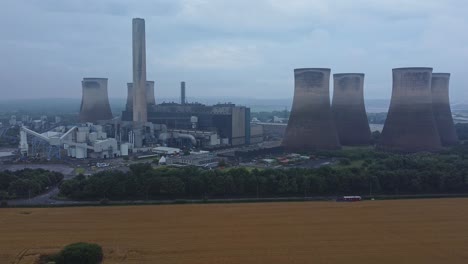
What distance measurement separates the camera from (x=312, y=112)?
16.5 metres

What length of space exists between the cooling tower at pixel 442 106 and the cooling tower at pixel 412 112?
2.55 m

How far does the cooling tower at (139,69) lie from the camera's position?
65.8ft

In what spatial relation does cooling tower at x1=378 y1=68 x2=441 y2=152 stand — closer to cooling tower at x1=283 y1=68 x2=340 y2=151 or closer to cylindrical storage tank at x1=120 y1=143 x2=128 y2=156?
cooling tower at x1=283 y1=68 x2=340 y2=151

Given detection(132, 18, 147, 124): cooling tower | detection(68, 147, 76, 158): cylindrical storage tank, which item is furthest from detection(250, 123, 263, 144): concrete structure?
detection(68, 147, 76, 158): cylindrical storage tank

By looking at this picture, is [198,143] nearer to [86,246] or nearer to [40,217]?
[40,217]

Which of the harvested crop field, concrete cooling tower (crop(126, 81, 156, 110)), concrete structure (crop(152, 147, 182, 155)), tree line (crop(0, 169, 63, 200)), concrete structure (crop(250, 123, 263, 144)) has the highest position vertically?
concrete cooling tower (crop(126, 81, 156, 110))

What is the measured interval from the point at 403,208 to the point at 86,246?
612 cm

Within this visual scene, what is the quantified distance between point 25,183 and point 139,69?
10.9 m

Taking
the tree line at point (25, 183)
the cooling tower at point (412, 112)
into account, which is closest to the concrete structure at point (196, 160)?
the tree line at point (25, 183)

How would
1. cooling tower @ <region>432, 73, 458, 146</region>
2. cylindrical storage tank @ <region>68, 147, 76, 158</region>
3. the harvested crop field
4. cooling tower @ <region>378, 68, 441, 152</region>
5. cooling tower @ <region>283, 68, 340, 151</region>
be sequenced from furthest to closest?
cooling tower @ <region>432, 73, 458, 146</region> → cylindrical storage tank @ <region>68, 147, 76, 158</region> → cooling tower @ <region>283, 68, 340, 151</region> → cooling tower @ <region>378, 68, 441, 152</region> → the harvested crop field

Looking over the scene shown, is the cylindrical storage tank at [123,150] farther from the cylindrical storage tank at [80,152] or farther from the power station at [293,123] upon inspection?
the cylindrical storage tank at [80,152]

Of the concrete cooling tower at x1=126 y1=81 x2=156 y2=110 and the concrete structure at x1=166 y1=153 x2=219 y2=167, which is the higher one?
the concrete cooling tower at x1=126 y1=81 x2=156 y2=110

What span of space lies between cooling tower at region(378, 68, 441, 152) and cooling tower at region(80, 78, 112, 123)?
583 inches

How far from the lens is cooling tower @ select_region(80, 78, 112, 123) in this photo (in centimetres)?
2430
